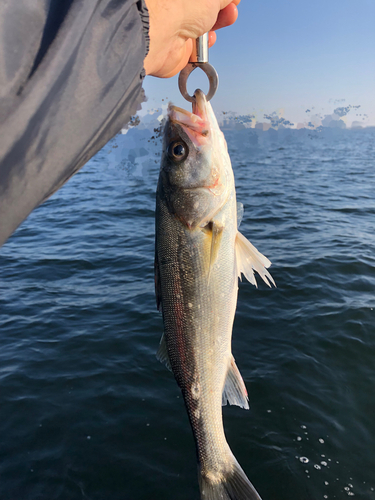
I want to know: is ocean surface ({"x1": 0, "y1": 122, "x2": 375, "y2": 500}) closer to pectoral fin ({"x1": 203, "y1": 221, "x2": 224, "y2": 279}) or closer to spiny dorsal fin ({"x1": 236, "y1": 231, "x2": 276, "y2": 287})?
spiny dorsal fin ({"x1": 236, "y1": 231, "x2": 276, "y2": 287})

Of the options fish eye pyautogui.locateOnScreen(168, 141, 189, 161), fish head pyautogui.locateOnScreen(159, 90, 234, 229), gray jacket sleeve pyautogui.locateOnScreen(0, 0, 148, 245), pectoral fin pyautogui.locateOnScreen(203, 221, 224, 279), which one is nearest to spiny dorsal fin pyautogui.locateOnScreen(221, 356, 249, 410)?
pectoral fin pyautogui.locateOnScreen(203, 221, 224, 279)

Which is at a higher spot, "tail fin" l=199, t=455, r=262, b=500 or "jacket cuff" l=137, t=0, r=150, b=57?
"jacket cuff" l=137, t=0, r=150, b=57

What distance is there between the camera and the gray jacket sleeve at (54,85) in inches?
34.1

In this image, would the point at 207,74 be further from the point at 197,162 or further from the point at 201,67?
the point at 197,162

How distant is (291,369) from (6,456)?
12.9ft

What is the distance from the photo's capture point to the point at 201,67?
6.92 ft

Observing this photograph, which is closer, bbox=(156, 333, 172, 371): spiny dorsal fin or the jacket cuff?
the jacket cuff

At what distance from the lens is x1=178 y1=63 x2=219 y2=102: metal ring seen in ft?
6.87

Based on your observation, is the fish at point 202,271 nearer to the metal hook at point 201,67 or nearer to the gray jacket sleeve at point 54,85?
the metal hook at point 201,67

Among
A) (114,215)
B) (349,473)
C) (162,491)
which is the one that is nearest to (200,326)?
(162,491)

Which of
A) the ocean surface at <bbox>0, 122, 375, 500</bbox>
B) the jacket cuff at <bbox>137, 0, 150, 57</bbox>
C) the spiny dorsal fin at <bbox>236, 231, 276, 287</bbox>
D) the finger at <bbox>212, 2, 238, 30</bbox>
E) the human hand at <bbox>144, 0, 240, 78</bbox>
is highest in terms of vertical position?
the finger at <bbox>212, 2, 238, 30</bbox>

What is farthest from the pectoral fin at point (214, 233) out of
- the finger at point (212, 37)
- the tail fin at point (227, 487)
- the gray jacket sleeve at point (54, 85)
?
the finger at point (212, 37)

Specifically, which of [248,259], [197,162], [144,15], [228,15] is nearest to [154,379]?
[248,259]

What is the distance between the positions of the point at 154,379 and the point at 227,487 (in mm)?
3328
